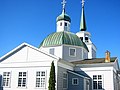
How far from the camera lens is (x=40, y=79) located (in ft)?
82.3

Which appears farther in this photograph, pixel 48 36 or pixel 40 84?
pixel 48 36

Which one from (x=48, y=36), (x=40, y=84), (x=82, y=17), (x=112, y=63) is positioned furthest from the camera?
(x=82, y=17)

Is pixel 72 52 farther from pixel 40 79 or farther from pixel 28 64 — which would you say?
pixel 40 79

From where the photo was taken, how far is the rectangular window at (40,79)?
24.8m

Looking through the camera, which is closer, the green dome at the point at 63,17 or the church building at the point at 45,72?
the church building at the point at 45,72

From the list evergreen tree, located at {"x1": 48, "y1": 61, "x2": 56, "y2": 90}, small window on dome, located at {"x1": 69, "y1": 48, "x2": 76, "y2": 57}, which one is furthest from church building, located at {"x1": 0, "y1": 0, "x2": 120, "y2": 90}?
small window on dome, located at {"x1": 69, "y1": 48, "x2": 76, "y2": 57}

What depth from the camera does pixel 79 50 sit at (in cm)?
3234

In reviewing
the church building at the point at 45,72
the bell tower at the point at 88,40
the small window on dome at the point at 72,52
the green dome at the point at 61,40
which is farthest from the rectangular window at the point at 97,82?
the bell tower at the point at 88,40

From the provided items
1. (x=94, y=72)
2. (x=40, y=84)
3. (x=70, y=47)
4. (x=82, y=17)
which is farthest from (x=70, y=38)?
(x=82, y=17)

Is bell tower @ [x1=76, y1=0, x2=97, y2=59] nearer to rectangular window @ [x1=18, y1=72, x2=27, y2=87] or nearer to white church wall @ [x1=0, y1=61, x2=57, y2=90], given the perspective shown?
white church wall @ [x1=0, y1=61, x2=57, y2=90]

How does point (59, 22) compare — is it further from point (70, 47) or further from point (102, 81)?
point (102, 81)

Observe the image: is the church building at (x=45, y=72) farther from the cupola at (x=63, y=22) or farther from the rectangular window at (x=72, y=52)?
the cupola at (x=63, y=22)

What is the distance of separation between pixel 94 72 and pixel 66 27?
1121 cm

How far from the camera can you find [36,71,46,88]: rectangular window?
24.8 metres
